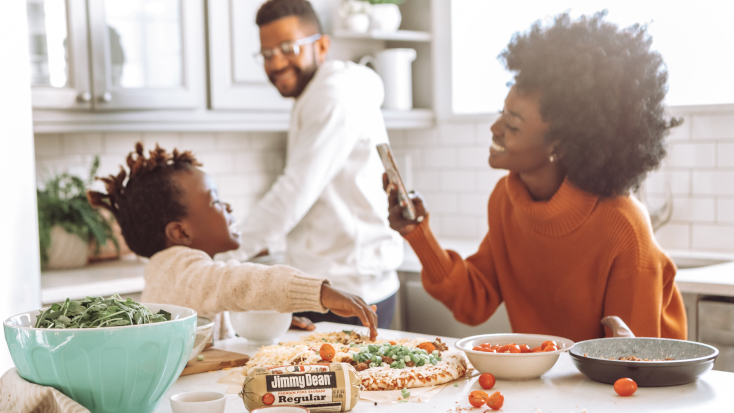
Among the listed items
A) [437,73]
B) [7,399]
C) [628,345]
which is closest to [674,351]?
[628,345]

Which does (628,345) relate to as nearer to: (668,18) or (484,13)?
(668,18)

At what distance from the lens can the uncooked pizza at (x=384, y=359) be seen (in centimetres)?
119

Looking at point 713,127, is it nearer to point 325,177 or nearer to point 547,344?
point 325,177

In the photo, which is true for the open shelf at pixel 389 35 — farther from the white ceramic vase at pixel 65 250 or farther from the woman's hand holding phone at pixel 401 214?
the woman's hand holding phone at pixel 401 214

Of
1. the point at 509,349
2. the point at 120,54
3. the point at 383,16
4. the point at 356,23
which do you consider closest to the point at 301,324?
the point at 509,349

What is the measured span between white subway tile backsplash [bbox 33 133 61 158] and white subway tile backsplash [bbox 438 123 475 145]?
1.75 meters

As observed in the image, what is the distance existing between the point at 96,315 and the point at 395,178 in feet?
2.76

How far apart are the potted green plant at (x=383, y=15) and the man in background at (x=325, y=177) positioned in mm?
896

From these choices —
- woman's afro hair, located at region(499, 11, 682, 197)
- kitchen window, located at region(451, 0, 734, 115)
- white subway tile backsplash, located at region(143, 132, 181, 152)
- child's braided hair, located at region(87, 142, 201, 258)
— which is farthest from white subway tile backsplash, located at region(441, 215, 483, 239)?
child's braided hair, located at region(87, 142, 201, 258)

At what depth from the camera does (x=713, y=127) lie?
282cm

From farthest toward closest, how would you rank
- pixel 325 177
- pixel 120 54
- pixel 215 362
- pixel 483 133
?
pixel 483 133 → pixel 120 54 → pixel 325 177 → pixel 215 362

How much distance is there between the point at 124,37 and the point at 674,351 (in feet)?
7.19

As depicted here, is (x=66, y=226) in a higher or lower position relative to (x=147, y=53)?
lower

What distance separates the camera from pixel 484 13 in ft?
11.7
